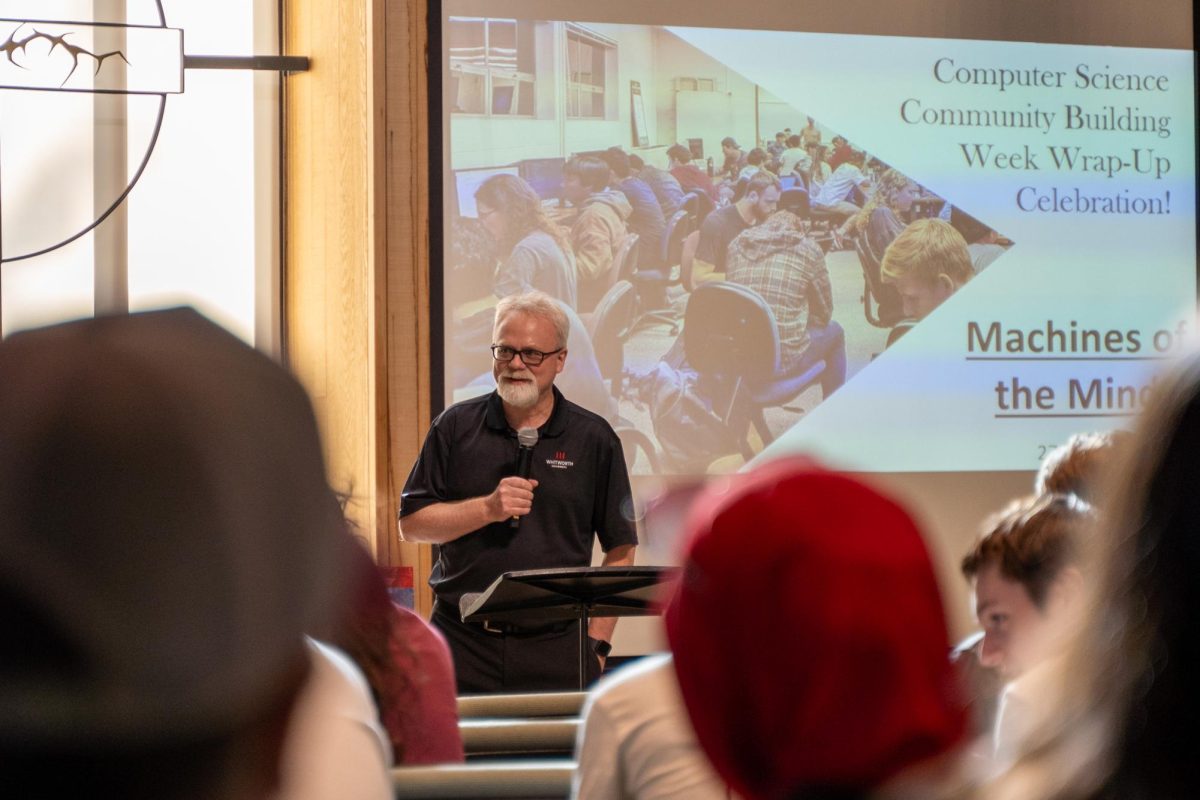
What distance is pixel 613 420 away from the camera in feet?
19.4

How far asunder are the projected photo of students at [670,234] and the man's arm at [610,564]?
153 centimetres

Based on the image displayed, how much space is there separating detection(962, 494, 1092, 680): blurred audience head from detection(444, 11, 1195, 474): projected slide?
12.1 feet

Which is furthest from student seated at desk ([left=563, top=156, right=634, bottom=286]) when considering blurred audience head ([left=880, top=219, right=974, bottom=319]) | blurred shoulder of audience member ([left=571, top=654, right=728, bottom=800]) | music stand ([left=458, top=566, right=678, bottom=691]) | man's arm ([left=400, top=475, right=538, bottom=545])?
blurred shoulder of audience member ([left=571, top=654, right=728, bottom=800])

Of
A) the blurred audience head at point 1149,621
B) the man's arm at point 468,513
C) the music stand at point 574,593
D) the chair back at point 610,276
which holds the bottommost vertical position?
the music stand at point 574,593

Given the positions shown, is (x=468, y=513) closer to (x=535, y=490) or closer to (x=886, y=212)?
(x=535, y=490)

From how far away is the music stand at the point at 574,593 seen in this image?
3.13 m

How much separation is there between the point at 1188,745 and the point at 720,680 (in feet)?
0.83

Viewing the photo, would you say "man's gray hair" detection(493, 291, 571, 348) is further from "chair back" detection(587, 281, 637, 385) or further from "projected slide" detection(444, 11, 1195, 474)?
"chair back" detection(587, 281, 637, 385)

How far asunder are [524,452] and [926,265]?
2786 millimetres

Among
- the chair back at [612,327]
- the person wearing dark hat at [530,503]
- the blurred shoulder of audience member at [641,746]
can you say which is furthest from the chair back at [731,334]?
the blurred shoulder of audience member at [641,746]

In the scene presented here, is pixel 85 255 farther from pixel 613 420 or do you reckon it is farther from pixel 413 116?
pixel 613 420

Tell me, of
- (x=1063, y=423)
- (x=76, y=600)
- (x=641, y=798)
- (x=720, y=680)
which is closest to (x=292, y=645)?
(x=76, y=600)

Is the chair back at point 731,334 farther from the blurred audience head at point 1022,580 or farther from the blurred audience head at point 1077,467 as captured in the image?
the blurred audience head at point 1022,580

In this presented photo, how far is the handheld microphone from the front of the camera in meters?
4.20
